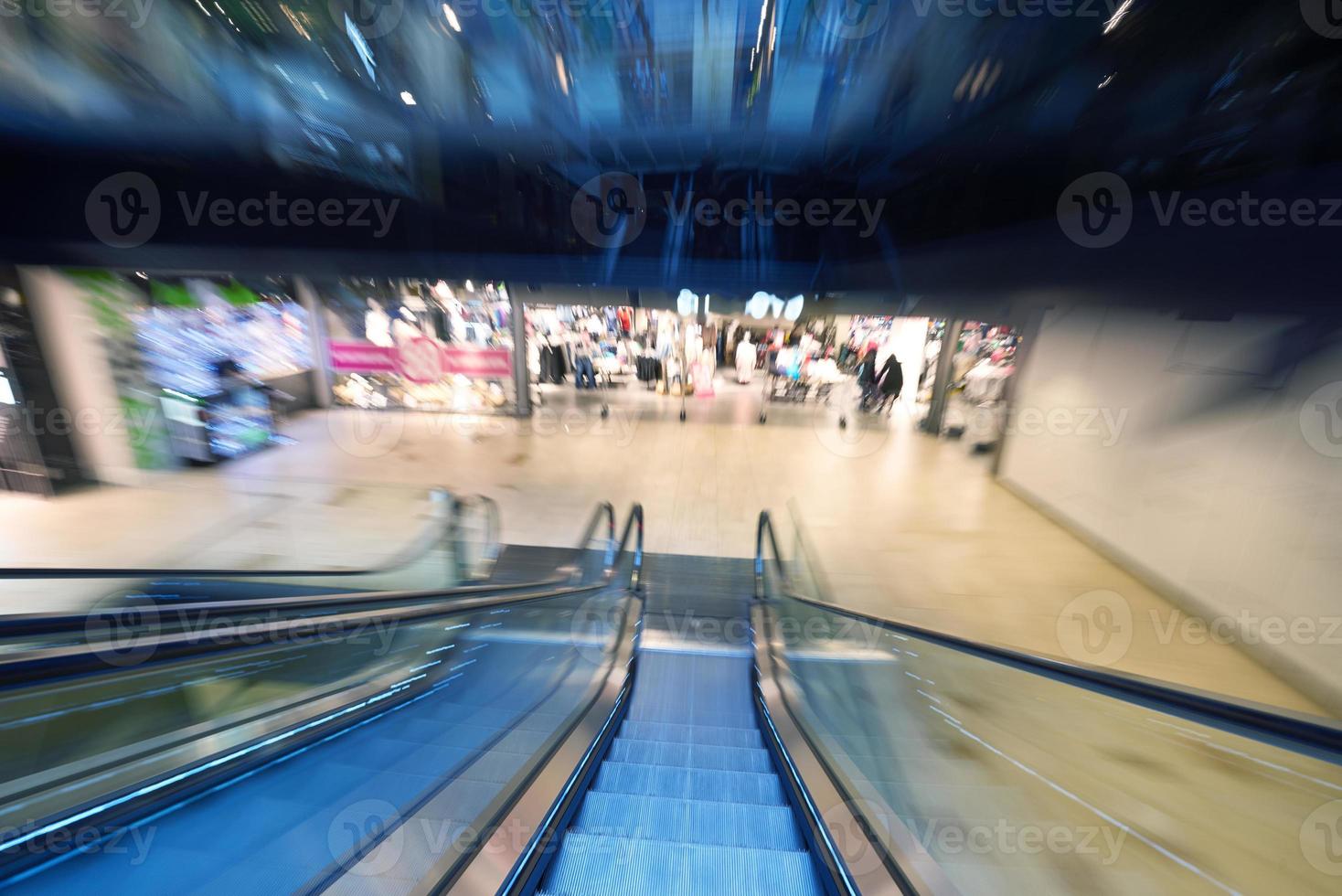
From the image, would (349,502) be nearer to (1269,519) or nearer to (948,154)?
(948,154)

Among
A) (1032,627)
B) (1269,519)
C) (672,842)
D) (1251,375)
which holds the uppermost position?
(1251,375)

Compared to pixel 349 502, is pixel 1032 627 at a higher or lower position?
lower

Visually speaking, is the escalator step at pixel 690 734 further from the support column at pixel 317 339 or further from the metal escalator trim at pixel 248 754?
the support column at pixel 317 339

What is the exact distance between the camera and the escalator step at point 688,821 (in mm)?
1626

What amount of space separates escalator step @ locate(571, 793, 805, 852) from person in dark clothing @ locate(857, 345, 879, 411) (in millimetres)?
8227

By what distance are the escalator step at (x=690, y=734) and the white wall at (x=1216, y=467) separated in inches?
148

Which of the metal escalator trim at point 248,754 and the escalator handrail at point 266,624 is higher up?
the escalator handrail at point 266,624

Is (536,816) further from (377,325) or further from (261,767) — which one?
(377,325)

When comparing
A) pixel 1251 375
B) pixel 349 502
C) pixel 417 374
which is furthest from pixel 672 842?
pixel 417 374

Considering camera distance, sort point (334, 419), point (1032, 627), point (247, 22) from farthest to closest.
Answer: point (334, 419) < point (1032, 627) < point (247, 22)

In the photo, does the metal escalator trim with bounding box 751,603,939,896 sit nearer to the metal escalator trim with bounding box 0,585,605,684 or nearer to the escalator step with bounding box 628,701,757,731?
the escalator step with bounding box 628,701,757,731

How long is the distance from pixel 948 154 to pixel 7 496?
9.86 metres

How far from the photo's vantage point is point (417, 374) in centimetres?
879

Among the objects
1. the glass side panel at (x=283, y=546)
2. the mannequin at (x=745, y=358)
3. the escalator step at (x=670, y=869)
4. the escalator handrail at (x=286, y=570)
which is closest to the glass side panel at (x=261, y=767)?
the escalator step at (x=670, y=869)
